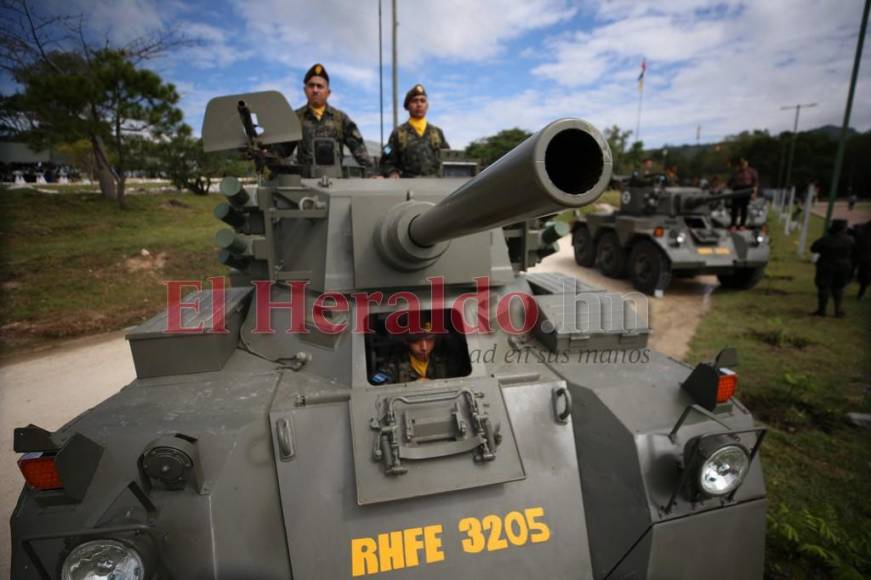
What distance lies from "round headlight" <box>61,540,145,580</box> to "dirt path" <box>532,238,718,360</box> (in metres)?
7.61

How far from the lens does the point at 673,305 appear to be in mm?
11250

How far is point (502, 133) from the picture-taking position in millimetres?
54469

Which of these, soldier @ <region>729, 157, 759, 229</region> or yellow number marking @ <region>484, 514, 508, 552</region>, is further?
soldier @ <region>729, 157, 759, 229</region>

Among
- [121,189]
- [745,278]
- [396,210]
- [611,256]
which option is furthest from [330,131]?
[121,189]

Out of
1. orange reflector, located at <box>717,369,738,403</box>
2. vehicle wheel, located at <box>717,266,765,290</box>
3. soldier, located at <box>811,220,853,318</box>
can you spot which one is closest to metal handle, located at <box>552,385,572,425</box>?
orange reflector, located at <box>717,369,738,403</box>

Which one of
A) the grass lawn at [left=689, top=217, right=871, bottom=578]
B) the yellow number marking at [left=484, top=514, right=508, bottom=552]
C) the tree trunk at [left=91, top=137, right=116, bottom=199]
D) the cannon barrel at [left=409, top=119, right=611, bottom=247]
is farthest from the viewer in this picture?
the tree trunk at [left=91, top=137, right=116, bottom=199]

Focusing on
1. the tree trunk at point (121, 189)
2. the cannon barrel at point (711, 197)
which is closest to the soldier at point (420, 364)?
the cannon barrel at point (711, 197)

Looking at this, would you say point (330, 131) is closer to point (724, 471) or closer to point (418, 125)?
point (418, 125)

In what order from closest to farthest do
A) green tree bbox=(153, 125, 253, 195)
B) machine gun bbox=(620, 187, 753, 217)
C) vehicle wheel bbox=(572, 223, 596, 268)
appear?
1. machine gun bbox=(620, 187, 753, 217)
2. vehicle wheel bbox=(572, 223, 596, 268)
3. green tree bbox=(153, 125, 253, 195)

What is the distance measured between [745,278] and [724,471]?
1196 cm

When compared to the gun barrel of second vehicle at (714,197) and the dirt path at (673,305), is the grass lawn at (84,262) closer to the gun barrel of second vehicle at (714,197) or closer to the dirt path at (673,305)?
the dirt path at (673,305)

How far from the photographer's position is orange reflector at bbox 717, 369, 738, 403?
2.91 m

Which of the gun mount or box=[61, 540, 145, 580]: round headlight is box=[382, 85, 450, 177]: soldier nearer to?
the gun mount

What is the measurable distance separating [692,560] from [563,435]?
911 mm
